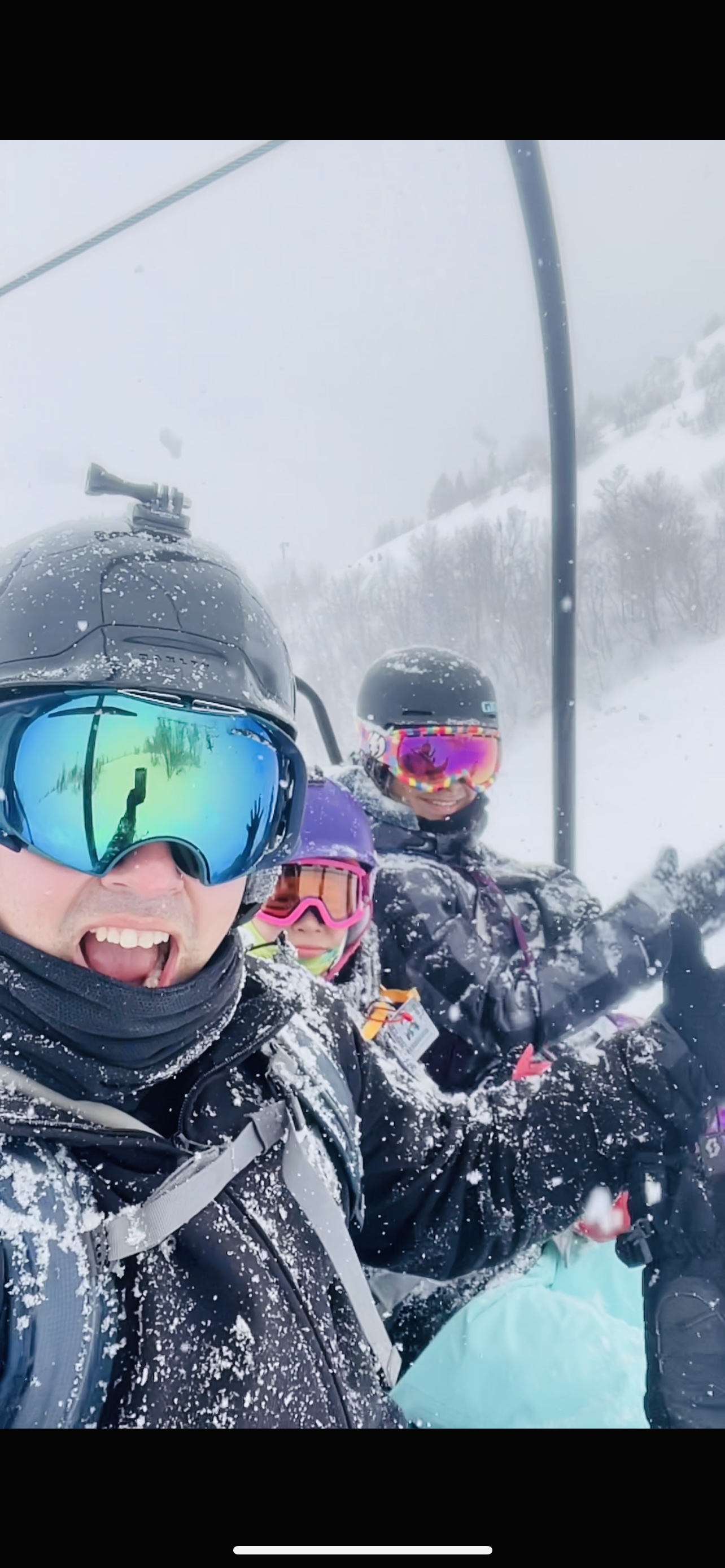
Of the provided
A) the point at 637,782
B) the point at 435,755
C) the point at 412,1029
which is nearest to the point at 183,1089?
the point at 412,1029

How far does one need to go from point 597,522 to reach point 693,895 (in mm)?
10743

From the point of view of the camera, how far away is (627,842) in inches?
319

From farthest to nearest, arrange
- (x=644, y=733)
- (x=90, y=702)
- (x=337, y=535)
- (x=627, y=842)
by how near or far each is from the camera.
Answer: (x=337, y=535) < (x=644, y=733) < (x=627, y=842) < (x=90, y=702)

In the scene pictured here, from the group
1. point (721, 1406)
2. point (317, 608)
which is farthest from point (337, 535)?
point (721, 1406)

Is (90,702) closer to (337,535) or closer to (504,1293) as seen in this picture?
(504,1293)

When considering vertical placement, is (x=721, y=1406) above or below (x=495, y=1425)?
above

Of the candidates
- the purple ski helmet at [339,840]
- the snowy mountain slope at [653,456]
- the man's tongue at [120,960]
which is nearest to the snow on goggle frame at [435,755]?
the purple ski helmet at [339,840]

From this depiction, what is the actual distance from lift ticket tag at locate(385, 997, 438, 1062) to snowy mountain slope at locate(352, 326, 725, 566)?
9.76m

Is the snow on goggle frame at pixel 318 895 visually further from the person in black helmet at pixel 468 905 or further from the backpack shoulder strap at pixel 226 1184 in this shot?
the backpack shoulder strap at pixel 226 1184

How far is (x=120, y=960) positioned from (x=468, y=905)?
7.64 ft

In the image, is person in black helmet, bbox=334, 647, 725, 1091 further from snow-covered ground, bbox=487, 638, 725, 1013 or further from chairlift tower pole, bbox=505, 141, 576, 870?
snow-covered ground, bbox=487, 638, 725, 1013

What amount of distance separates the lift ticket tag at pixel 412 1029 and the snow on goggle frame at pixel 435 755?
107 cm

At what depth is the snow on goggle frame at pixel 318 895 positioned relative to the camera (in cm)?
268
